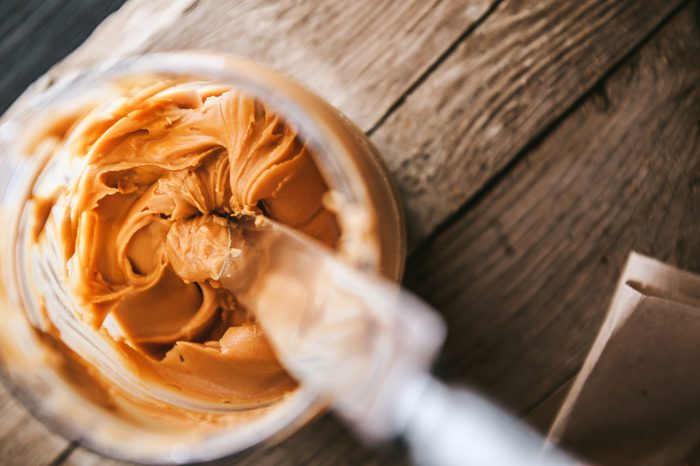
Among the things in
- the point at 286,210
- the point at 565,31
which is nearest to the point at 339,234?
the point at 286,210

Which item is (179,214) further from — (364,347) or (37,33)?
(37,33)

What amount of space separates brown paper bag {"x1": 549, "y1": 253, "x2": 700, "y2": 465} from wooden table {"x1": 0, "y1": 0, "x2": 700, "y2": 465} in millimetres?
15

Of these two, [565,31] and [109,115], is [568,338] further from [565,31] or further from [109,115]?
[109,115]

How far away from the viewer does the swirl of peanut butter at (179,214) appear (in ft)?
1.58

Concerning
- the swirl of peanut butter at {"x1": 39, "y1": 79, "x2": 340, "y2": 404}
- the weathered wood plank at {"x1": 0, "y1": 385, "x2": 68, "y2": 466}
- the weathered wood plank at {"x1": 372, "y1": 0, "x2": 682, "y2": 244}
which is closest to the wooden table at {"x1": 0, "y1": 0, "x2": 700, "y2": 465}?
the weathered wood plank at {"x1": 372, "y1": 0, "x2": 682, "y2": 244}

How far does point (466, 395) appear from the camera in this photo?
0.59 meters

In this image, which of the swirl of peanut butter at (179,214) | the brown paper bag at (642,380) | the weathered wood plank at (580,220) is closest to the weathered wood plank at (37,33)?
the swirl of peanut butter at (179,214)

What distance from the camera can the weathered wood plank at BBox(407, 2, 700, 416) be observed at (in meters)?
0.58

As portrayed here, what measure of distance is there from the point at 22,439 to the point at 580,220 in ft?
1.68

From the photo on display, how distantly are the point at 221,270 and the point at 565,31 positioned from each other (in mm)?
339

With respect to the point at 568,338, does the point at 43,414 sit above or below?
above

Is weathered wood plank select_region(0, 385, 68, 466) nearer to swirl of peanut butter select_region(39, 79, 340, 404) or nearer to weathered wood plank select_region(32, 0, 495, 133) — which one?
swirl of peanut butter select_region(39, 79, 340, 404)

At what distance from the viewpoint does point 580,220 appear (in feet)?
1.91

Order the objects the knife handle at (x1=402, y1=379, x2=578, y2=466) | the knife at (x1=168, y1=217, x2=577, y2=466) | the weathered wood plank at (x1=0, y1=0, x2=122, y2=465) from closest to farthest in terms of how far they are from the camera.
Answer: the knife at (x1=168, y1=217, x2=577, y2=466)
the knife handle at (x1=402, y1=379, x2=578, y2=466)
the weathered wood plank at (x1=0, y1=0, x2=122, y2=465)
